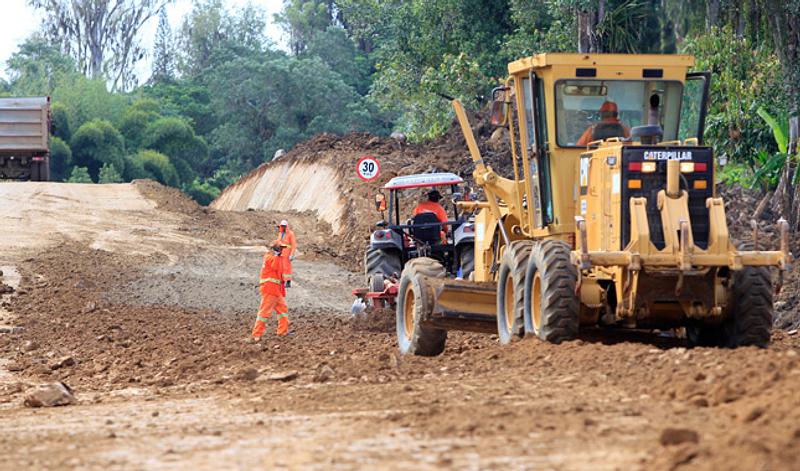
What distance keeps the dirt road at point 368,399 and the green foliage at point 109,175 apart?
131ft

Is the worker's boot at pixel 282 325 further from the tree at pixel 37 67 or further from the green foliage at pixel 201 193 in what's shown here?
the tree at pixel 37 67

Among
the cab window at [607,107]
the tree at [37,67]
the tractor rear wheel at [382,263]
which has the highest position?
the tree at [37,67]

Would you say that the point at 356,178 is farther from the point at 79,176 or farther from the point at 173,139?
the point at 173,139

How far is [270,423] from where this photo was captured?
29.3 feet

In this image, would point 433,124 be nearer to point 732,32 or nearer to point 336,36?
point 732,32

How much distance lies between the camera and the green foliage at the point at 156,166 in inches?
2544

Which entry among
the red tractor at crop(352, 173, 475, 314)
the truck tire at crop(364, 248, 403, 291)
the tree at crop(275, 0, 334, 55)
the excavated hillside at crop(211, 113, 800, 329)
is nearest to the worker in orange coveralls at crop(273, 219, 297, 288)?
the red tractor at crop(352, 173, 475, 314)

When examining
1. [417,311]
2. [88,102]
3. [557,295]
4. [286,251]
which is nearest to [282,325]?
[286,251]

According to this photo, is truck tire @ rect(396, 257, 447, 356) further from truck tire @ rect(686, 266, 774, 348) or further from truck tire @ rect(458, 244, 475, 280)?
truck tire @ rect(458, 244, 475, 280)

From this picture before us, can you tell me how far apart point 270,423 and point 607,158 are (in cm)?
459

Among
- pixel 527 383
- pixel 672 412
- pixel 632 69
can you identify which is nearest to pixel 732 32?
pixel 632 69

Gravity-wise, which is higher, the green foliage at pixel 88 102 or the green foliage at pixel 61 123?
the green foliage at pixel 88 102

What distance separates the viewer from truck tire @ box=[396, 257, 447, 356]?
45.2 ft

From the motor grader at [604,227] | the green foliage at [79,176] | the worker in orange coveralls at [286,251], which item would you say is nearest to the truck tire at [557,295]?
the motor grader at [604,227]
